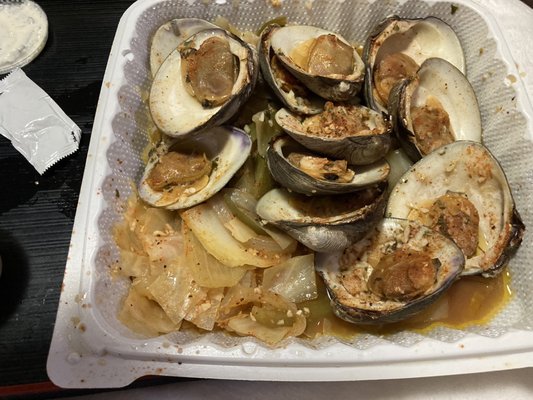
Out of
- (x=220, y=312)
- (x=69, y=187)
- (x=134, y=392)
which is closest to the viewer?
(x=220, y=312)

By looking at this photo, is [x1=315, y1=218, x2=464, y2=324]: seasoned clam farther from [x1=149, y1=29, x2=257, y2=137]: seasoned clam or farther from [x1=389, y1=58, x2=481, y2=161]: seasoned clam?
[x1=149, y1=29, x2=257, y2=137]: seasoned clam

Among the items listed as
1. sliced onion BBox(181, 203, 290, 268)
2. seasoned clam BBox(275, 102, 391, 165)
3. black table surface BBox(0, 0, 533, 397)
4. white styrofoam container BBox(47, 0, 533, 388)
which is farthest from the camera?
black table surface BBox(0, 0, 533, 397)

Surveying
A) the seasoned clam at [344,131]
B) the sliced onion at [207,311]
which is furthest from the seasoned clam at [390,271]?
the sliced onion at [207,311]

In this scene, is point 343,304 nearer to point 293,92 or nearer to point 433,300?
point 433,300

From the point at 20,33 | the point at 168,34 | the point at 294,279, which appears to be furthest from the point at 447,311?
the point at 20,33

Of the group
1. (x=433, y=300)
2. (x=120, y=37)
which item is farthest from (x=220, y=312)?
(x=120, y=37)

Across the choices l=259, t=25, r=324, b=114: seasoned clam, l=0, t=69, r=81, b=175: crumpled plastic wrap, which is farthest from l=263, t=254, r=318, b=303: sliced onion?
l=0, t=69, r=81, b=175: crumpled plastic wrap

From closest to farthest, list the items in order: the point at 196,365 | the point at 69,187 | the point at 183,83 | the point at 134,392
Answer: the point at 196,365 → the point at 134,392 → the point at 183,83 → the point at 69,187
